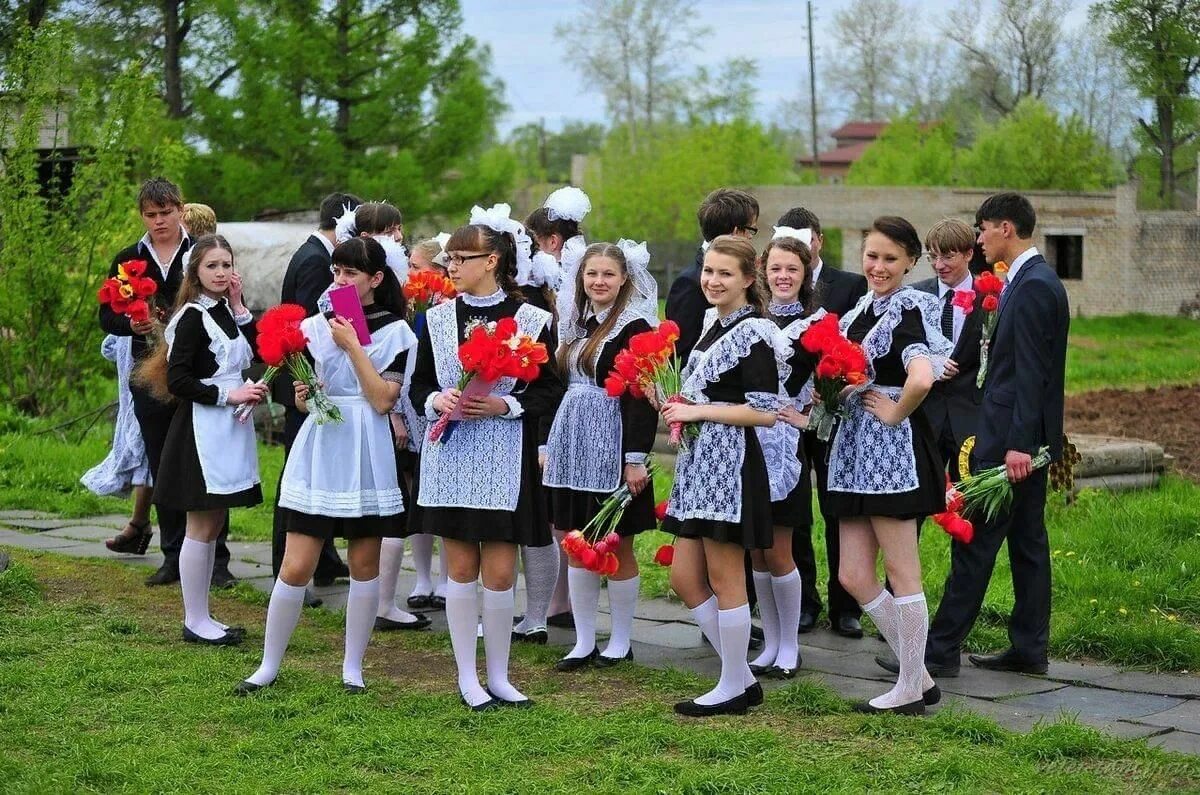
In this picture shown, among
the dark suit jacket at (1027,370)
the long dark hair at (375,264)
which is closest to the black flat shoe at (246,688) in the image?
the long dark hair at (375,264)

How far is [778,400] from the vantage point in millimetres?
5602

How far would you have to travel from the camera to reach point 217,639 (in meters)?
6.93

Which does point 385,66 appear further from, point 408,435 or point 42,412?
point 408,435

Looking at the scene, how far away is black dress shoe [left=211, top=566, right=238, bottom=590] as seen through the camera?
327 inches

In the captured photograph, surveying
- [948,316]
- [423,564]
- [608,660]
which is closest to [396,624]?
[423,564]

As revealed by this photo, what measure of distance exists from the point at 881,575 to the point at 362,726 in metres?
3.81

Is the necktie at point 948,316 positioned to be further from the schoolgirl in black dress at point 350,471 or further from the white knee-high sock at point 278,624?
the white knee-high sock at point 278,624

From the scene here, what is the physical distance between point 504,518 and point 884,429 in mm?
1511

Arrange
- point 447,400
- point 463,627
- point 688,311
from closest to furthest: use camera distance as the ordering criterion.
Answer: point 447,400
point 463,627
point 688,311

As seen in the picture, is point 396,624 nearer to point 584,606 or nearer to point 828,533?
point 584,606

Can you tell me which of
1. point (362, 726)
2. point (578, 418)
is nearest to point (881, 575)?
point (578, 418)

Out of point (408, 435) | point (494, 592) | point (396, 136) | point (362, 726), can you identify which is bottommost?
point (362, 726)

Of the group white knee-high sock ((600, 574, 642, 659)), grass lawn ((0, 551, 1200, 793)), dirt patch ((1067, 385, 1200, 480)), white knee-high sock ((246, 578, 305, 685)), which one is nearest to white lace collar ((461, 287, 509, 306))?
white knee-high sock ((246, 578, 305, 685))

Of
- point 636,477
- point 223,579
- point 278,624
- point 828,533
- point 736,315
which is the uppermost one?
point 736,315
